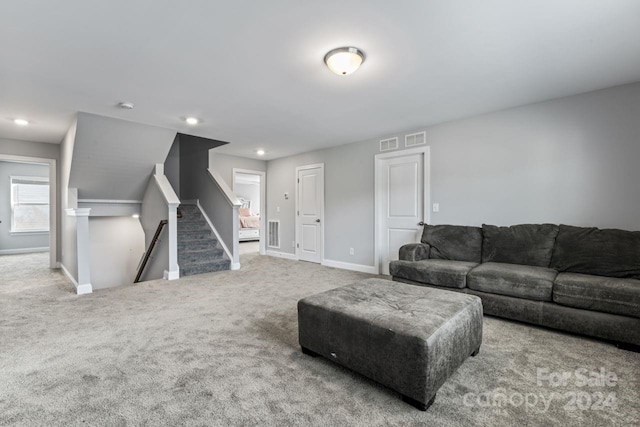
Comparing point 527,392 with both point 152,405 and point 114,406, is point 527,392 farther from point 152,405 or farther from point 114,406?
point 114,406

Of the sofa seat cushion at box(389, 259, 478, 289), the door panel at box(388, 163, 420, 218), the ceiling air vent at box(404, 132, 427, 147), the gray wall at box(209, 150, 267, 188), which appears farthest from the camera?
the gray wall at box(209, 150, 267, 188)

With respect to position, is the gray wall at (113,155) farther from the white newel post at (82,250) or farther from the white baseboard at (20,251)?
the white baseboard at (20,251)

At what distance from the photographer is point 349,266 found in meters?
5.37

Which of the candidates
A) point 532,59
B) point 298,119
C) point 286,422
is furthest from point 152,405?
point 532,59

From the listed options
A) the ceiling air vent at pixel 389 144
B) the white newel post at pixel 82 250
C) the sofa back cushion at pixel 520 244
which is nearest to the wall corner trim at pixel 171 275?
the white newel post at pixel 82 250

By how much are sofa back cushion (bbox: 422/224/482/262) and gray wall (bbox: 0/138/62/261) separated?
653 cm

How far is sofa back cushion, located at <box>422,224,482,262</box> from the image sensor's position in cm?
362

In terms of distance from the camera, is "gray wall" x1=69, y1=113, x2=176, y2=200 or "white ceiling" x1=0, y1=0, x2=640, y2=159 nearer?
"white ceiling" x1=0, y1=0, x2=640, y2=159

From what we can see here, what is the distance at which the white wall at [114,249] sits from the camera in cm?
603

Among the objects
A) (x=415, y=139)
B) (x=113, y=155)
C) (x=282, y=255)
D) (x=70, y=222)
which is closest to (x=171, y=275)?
(x=70, y=222)

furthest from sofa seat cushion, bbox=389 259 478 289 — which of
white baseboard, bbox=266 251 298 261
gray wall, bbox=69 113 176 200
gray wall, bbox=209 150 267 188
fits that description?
gray wall, bbox=209 150 267 188

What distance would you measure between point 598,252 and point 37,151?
8.33 metres

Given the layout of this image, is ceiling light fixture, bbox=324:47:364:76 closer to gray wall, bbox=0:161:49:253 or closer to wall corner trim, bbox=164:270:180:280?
wall corner trim, bbox=164:270:180:280

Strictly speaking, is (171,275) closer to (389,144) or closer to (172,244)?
(172,244)
